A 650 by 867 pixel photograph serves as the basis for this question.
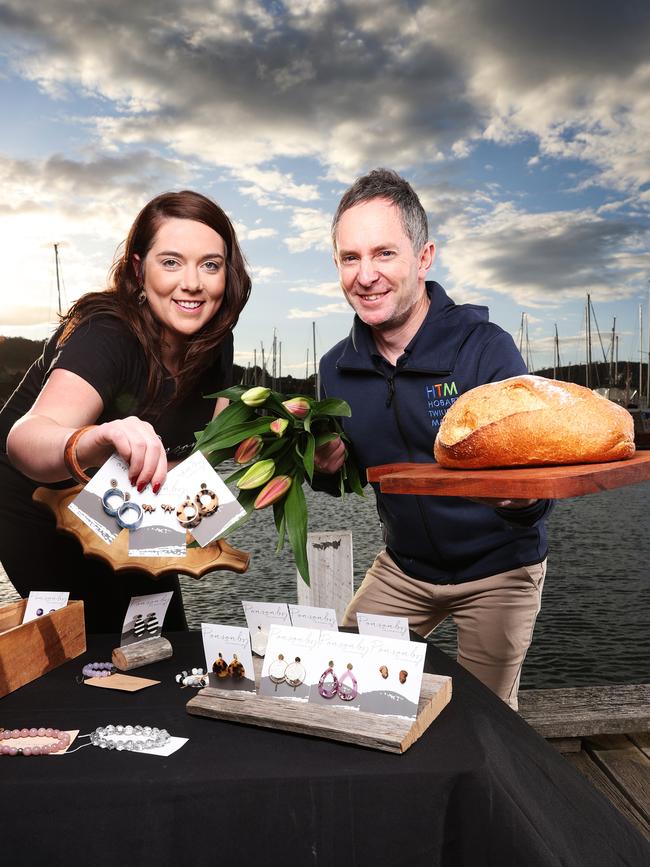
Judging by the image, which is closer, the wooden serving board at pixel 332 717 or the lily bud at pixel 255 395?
the wooden serving board at pixel 332 717

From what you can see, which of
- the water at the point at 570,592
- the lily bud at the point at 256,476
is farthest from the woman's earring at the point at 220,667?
the water at the point at 570,592

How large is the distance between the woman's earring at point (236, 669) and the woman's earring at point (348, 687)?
0.22 m

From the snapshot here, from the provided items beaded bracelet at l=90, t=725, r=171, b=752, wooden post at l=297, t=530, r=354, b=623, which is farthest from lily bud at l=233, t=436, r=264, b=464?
wooden post at l=297, t=530, r=354, b=623

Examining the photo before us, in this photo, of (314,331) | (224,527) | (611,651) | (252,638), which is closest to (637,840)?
(252,638)

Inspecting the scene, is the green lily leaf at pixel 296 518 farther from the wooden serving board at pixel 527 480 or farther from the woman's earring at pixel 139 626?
the woman's earring at pixel 139 626

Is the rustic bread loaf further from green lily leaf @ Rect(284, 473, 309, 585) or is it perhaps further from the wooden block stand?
the wooden block stand

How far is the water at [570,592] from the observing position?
8141 mm

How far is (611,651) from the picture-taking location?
8.58 m

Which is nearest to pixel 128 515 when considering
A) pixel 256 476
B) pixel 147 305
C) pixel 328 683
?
pixel 256 476

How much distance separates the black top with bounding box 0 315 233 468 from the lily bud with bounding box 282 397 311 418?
0.44 metres

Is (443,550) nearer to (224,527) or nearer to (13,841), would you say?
(224,527)

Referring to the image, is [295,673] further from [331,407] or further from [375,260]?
[375,260]

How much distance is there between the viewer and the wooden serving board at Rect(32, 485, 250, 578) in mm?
1805

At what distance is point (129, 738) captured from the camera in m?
1.18
